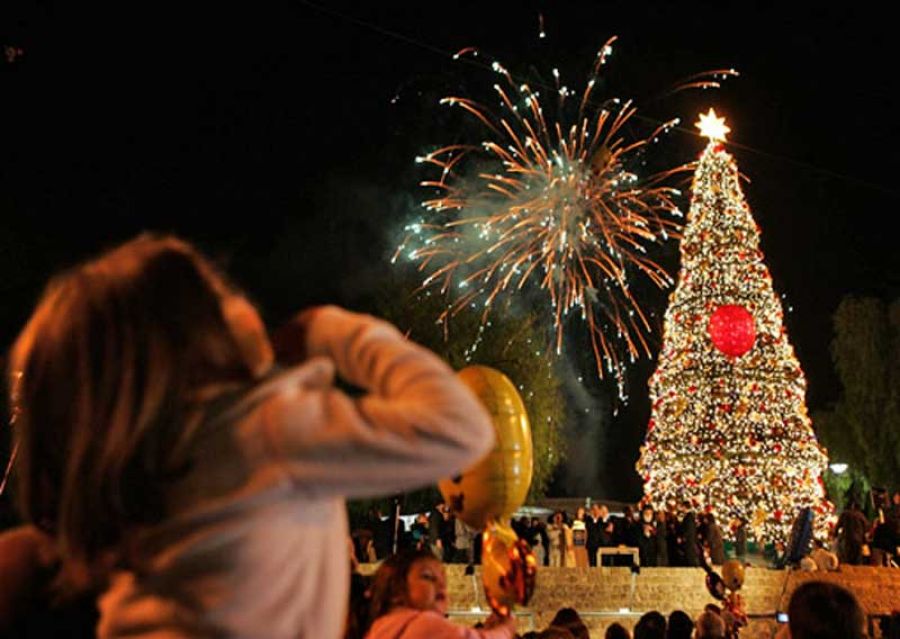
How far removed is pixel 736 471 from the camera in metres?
26.6

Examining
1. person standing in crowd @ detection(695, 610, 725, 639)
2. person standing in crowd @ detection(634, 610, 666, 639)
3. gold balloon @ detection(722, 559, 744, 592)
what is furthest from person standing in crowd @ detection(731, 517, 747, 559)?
person standing in crowd @ detection(695, 610, 725, 639)

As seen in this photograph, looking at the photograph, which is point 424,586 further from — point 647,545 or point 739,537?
point 739,537

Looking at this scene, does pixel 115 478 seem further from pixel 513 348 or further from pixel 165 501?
pixel 513 348

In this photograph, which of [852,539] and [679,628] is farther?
[852,539]

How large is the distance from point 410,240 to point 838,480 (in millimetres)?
20040

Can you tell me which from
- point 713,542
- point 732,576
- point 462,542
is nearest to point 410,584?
point 732,576

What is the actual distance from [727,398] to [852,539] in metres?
7.39

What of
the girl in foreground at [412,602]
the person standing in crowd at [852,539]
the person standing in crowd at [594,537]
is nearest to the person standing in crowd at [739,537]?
the person standing in crowd at [594,537]

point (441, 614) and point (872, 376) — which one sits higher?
point (872, 376)

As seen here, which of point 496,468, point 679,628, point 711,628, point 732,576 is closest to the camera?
point 496,468

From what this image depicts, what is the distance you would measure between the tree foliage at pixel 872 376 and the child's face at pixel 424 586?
128ft

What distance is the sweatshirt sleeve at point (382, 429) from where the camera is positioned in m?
1.89

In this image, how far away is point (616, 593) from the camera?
19.7 meters

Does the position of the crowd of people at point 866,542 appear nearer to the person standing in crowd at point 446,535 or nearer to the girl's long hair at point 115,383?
the person standing in crowd at point 446,535
